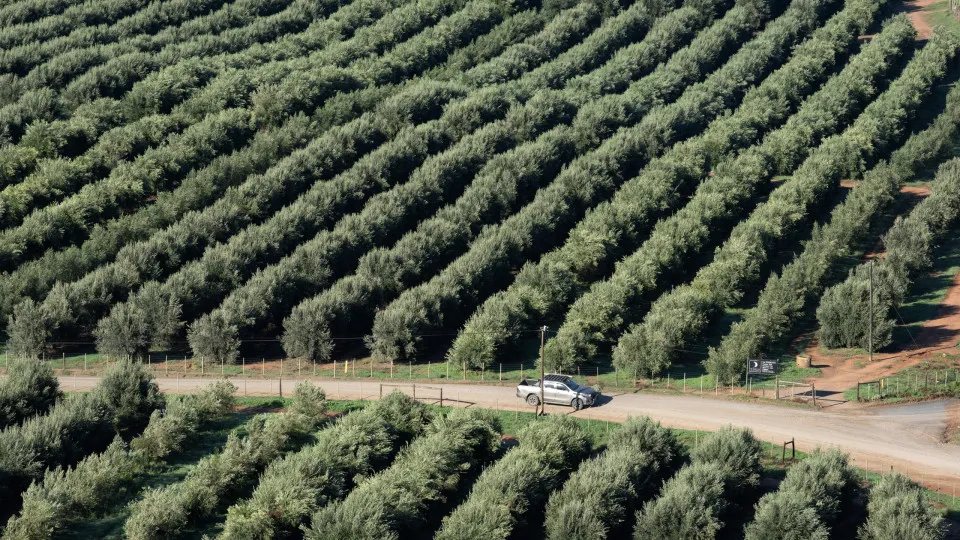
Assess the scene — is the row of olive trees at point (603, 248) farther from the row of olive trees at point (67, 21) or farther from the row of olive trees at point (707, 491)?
the row of olive trees at point (67, 21)

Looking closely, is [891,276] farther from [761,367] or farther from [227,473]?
[227,473]

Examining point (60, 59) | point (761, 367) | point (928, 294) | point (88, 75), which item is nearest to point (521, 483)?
point (761, 367)

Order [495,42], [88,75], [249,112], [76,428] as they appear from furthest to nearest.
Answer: [495,42], [88,75], [249,112], [76,428]

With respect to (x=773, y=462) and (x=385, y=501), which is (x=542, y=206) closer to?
(x=773, y=462)

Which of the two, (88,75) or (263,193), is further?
(88,75)

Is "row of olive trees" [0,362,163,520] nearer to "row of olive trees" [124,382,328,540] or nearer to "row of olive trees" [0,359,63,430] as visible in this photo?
"row of olive trees" [0,359,63,430]

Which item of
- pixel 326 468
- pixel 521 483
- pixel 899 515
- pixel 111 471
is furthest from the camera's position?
pixel 111 471

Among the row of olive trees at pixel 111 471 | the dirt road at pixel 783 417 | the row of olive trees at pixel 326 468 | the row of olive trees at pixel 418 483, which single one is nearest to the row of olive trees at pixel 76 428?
the row of olive trees at pixel 111 471

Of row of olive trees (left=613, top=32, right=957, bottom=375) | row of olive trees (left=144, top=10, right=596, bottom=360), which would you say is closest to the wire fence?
row of olive trees (left=613, top=32, right=957, bottom=375)
